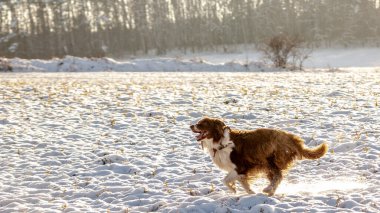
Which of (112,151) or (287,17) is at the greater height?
(287,17)

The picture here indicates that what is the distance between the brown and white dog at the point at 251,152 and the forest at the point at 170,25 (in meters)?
56.9

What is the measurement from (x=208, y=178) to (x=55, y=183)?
9.37 feet

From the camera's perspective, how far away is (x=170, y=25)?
76.9 metres

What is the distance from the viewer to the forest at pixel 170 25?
65125 millimetres

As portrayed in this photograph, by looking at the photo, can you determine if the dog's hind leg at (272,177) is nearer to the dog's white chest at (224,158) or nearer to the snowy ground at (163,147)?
the snowy ground at (163,147)

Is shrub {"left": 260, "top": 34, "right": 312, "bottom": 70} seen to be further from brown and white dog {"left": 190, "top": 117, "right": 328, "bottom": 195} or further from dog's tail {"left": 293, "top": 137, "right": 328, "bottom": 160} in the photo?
brown and white dog {"left": 190, "top": 117, "right": 328, "bottom": 195}

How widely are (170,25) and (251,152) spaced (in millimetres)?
72927

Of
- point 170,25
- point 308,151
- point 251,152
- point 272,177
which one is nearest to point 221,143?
point 251,152

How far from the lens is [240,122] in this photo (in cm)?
1168

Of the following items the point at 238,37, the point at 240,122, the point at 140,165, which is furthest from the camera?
the point at 238,37

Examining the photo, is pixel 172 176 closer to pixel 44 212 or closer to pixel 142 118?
pixel 44 212

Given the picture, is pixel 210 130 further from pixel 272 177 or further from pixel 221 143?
pixel 272 177

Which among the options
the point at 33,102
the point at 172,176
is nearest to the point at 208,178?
the point at 172,176

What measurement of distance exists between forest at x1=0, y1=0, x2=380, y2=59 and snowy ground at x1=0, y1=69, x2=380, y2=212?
159 feet
